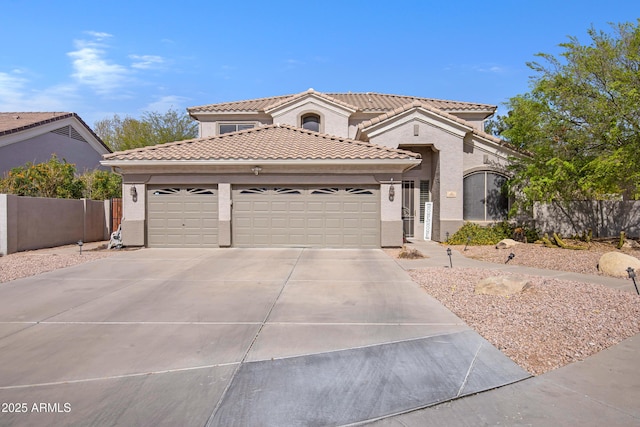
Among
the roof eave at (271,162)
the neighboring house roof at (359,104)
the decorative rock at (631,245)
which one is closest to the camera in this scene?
the decorative rock at (631,245)

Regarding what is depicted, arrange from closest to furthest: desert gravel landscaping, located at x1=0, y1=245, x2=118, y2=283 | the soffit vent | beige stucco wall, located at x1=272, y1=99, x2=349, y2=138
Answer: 1. desert gravel landscaping, located at x1=0, y1=245, x2=118, y2=283
2. beige stucco wall, located at x1=272, y1=99, x2=349, y2=138
3. the soffit vent

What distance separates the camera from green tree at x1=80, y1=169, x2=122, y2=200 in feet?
69.6

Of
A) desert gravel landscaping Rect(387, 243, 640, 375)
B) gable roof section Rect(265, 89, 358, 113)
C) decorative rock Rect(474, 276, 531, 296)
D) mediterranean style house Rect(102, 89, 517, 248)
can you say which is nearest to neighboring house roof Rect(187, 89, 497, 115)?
gable roof section Rect(265, 89, 358, 113)

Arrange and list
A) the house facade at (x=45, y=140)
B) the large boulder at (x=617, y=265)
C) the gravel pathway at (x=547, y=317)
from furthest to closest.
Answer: the house facade at (x=45, y=140) → the large boulder at (x=617, y=265) → the gravel pathway at (x=547, y=317)

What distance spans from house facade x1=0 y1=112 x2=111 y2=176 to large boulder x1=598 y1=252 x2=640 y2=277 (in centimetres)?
2690

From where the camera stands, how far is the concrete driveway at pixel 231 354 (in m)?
3.92

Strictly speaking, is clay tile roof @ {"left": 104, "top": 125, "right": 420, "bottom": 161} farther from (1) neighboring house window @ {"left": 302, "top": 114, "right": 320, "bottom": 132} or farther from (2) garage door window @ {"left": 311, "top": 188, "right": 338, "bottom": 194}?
(1) neighboring house window @ {"left": 302, "top": 114, "right": 320, "bottom": 132}

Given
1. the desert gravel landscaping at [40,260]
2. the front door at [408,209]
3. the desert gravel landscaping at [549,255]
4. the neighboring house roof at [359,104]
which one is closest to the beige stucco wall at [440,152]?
the front door at [408,209]

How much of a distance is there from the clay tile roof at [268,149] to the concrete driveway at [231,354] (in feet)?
23.7

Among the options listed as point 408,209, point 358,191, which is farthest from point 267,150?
point 408,209

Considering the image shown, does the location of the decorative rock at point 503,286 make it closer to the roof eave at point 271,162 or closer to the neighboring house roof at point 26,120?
the roof eave at point 271,162

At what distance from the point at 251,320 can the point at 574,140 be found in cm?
1299

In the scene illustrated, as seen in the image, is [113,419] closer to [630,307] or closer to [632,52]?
[630,307]

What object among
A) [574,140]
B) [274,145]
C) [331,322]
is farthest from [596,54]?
[331,322]
